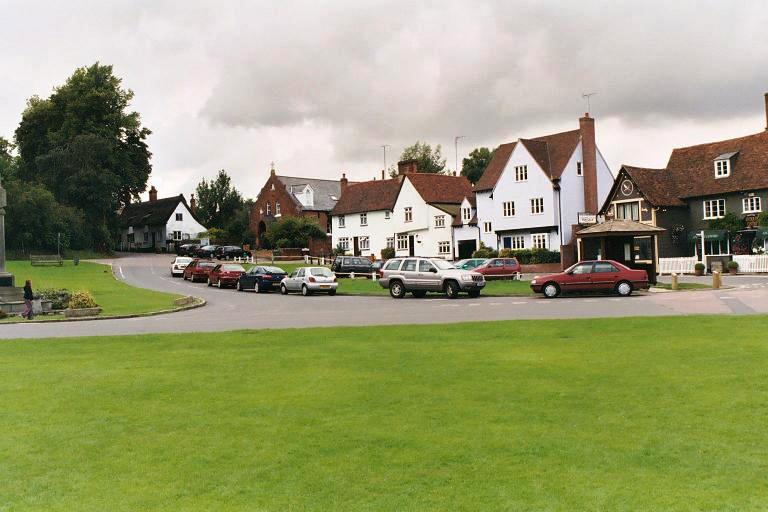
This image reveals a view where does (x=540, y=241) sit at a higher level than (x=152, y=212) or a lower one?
lower

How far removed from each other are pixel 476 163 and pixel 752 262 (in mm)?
55367

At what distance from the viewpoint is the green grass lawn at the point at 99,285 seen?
30.6 meters

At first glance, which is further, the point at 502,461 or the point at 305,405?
the point at 305,405

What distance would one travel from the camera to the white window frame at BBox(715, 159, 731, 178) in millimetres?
54656

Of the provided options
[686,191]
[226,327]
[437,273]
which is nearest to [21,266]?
[437,273]

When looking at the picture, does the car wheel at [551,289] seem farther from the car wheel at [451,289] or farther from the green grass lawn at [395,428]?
the green grass lawn at [395,428]

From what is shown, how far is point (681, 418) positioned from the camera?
870 cm

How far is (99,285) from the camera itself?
4322cm

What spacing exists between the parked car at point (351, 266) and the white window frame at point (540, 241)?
16.0 meters

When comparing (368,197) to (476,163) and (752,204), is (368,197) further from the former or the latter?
(752,204)

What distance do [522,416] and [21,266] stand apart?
58.6m

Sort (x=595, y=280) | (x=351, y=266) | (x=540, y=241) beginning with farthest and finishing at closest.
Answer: (x=540, y=241) < (x=351, y=266) < (x=595, y=280)

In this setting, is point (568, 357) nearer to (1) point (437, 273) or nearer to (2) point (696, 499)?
(2) point (696, 499)

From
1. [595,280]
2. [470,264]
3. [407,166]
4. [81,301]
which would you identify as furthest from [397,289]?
[407,166]
